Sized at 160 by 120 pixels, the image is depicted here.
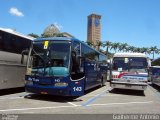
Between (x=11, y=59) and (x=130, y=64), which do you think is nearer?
(x=11, y=59)

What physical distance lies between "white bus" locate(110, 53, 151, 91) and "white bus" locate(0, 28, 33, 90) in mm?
6534

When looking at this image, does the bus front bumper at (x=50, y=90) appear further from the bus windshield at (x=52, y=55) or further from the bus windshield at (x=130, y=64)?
the bus windshield at (x=130, y=64)

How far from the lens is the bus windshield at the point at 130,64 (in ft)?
64.9

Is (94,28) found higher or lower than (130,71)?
higher

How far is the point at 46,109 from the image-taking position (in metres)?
11.4

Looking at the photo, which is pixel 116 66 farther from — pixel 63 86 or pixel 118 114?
pixel 118 114

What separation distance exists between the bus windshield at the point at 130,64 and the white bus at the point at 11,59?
21.8ft

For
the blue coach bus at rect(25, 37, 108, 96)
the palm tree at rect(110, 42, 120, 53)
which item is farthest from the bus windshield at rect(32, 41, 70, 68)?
the palm tree at rect(110, 42, 120, 53)

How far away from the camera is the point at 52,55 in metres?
14.1

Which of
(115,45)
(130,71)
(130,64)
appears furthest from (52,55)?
(115,45)

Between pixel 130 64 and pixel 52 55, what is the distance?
300 inches

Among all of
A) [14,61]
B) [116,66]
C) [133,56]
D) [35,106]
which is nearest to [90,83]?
[116,66]

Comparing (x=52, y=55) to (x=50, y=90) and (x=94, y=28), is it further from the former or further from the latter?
(x=94, y=28)

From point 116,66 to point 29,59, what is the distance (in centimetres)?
754
